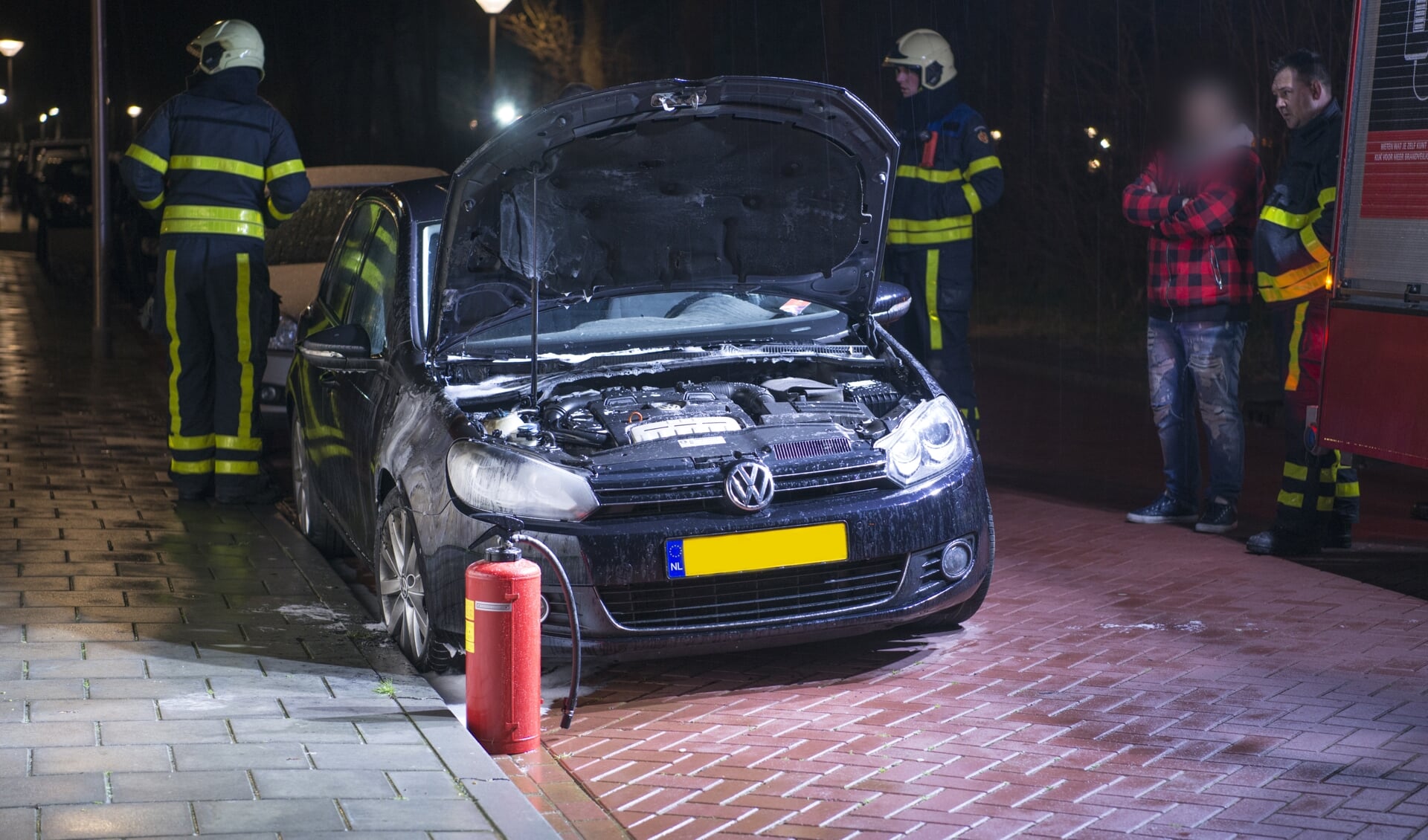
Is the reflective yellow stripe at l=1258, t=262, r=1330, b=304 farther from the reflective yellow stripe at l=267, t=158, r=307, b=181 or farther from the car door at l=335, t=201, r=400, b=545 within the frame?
the reflective yellow stripe at l=267, t=158, r=307, b=181

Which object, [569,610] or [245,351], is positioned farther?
[245,351]

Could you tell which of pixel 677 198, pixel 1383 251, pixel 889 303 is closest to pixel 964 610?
pixel 889 303

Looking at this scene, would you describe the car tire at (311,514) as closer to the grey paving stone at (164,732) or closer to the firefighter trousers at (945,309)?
the grey paving stone at (164,732)

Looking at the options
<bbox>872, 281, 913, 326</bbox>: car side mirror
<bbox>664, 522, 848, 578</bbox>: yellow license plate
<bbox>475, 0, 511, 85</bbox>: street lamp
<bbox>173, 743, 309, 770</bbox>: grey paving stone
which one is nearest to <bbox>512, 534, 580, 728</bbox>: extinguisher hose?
<bbox>664, 522, 848, 578</bbox>: yellow license plate

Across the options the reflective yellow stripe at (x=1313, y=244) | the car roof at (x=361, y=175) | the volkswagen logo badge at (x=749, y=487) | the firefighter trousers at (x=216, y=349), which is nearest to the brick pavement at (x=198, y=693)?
the firefighter trousers at (x=216, y=349)

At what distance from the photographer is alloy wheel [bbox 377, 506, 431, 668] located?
5.64 metres

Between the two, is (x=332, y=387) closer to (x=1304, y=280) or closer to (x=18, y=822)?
(x=18, y=822)

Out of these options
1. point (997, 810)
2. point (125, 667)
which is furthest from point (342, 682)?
point (997, 810)

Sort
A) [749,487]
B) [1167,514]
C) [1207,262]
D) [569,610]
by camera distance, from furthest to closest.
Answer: [1167,514], [1207,262], [749,487], [569,610]

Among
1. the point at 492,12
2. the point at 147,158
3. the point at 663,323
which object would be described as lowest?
the point at 663,323

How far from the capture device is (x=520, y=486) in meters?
5.23

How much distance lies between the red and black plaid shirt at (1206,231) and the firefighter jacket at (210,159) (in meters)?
4.16

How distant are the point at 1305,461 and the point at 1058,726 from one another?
3.06 metres

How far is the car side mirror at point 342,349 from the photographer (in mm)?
6223
